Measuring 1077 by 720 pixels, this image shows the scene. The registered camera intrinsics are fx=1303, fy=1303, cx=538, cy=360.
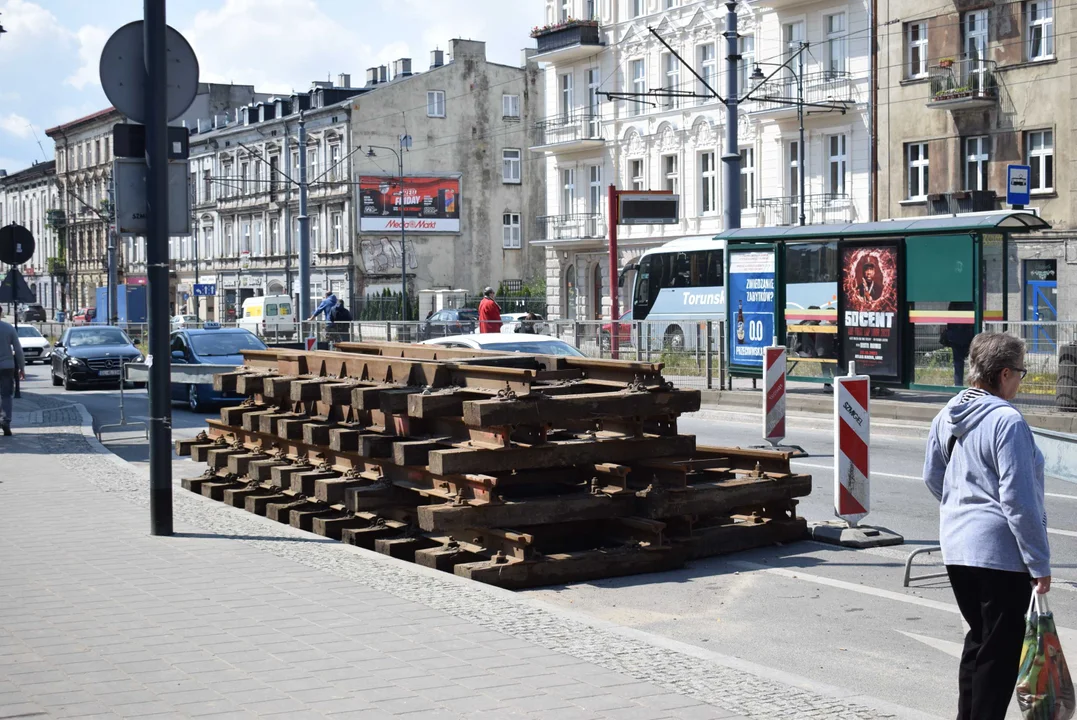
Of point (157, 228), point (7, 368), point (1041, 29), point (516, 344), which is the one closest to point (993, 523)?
point (157, 228)

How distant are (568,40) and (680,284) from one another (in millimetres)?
18023

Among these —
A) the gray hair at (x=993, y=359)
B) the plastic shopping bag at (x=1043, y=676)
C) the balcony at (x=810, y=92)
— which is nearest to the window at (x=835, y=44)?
the balcony at (x=810, y=92)

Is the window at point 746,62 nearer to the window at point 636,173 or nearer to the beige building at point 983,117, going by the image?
the beige building at point 983,117

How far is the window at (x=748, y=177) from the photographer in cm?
4672

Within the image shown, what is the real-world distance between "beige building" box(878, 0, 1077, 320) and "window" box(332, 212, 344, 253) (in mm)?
36132

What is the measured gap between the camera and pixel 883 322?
20.9 metres

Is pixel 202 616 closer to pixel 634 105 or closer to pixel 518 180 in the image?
pixel 634 105

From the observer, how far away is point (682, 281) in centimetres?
3981

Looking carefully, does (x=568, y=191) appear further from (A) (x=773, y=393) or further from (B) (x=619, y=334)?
(A) (x=773, y=393)

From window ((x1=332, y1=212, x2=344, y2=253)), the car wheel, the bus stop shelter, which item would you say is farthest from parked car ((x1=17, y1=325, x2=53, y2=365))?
the bus stop shelter

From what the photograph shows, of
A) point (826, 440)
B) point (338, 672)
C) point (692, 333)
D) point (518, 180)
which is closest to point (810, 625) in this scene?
point (338, 672)

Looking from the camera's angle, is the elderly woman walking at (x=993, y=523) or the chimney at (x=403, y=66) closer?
the elderly woman walking at (x=993, y=523)

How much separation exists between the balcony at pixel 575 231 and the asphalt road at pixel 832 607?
43.3m

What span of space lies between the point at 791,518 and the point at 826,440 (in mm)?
7951
